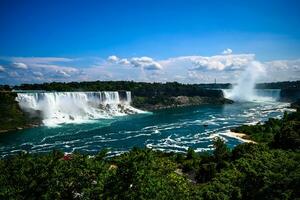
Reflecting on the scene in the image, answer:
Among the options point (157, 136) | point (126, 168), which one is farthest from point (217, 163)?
point (157, 136)

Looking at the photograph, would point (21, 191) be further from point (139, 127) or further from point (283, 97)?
point (283, 97)

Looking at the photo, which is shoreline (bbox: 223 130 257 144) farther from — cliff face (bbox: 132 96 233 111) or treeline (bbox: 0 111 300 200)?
cliff face (bbox: 132 96 233 111)

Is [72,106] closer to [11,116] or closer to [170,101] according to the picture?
[11,116]

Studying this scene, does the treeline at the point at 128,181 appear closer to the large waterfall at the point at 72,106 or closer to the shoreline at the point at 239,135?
the shoreline at the point at 239,135

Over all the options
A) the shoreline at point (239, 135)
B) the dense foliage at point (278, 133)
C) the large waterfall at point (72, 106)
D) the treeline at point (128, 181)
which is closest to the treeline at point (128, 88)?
the large waterfall at point (72, 106)

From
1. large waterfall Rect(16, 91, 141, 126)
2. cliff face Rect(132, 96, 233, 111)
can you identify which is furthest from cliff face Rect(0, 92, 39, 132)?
cliff face Rect(132, 96, 233, 111)
